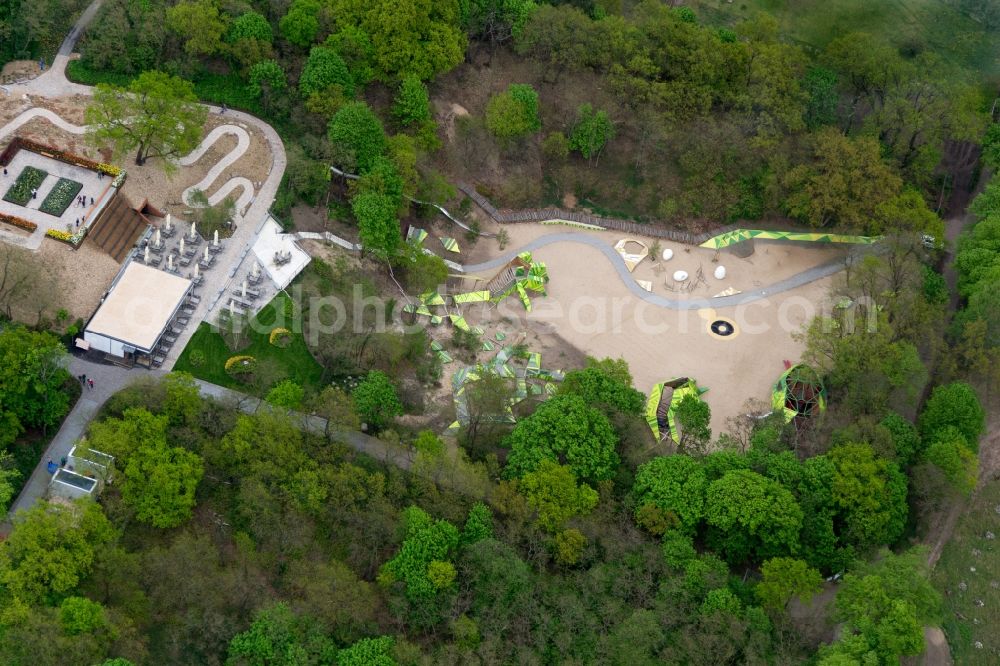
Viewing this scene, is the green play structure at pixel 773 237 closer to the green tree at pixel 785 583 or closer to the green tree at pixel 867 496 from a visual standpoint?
the green tree at pixel 867 496

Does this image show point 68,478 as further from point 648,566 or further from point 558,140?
point 558,140

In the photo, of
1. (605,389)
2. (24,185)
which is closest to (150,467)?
(24,185)

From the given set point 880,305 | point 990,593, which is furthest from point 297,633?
point 880,305

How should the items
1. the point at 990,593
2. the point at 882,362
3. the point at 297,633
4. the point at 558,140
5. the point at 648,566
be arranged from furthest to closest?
the point at 558,140
the point at 882,362
the point at 990,593
the point at 648,566
the point at 297,633

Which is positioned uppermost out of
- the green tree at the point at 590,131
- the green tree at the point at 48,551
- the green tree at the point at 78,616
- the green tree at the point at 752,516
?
the green tree at the point at 590,131

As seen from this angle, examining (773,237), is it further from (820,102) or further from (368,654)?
(368,654)

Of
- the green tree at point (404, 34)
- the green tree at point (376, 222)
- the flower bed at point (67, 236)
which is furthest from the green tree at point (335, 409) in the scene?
the green tree at point (404, 34)
